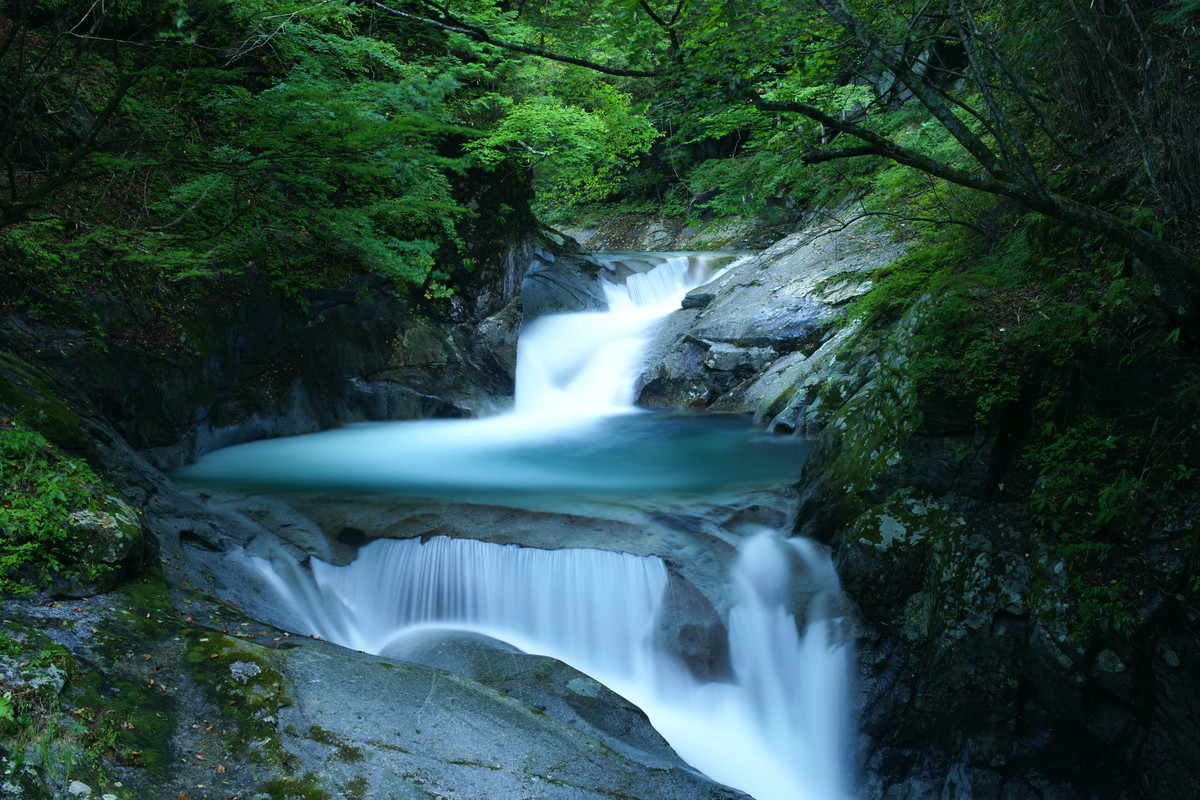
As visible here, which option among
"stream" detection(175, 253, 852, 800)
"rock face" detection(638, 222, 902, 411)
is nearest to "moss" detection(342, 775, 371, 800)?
"stream" detection(175, 253, 852, 800)

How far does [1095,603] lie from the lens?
4312 millimetres

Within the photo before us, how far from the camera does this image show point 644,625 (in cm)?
601

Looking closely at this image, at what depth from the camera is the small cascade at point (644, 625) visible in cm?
543

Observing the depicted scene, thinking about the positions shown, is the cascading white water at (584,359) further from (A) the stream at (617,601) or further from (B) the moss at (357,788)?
(B) the moss at (357,788)

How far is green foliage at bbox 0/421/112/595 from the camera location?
12.2 feet

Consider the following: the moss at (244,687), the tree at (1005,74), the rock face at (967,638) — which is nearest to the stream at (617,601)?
the rock face at (967,638)

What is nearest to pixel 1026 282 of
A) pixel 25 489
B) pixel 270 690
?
pixel 270 690

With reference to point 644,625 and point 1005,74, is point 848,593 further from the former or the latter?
point 1005,74

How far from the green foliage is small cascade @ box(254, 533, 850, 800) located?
2049mm

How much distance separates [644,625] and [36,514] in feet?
14.4

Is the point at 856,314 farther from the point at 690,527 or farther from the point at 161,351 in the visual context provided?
the point at 161,351

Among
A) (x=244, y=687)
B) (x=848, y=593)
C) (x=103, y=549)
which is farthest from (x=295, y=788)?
(x=848, y=593)

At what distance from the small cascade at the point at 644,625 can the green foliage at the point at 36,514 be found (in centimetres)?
205

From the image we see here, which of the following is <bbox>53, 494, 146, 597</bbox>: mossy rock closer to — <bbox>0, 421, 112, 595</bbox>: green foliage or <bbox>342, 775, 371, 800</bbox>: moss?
<bbox>0, 421, 112, 595</bbox>: green foliage
